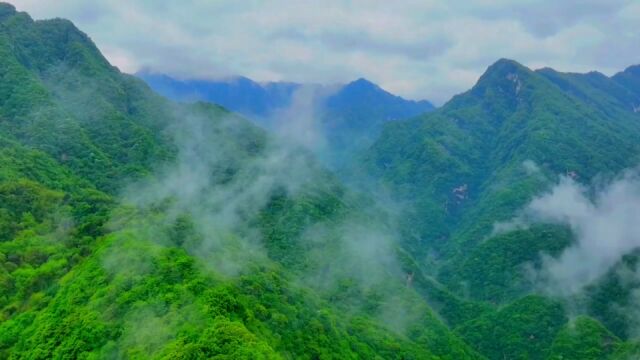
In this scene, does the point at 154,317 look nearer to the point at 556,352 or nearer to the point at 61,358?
the point at 61,358

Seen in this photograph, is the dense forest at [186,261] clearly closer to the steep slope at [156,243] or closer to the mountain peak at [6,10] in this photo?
the steep slope at [156,243]

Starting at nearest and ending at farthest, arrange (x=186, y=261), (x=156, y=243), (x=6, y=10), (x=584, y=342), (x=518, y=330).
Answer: (x=186, y=261) → (x=156, y=243) → (x=584, y=342) → (x=518, y=330) → (x=6, y=10)

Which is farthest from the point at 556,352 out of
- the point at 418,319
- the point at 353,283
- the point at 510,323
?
the point at 353,283

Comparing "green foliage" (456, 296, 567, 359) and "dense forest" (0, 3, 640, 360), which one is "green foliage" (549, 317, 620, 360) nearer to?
"dense forest" (0, 3, 640, 360)

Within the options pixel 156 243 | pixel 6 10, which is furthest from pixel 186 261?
pixel 6 10

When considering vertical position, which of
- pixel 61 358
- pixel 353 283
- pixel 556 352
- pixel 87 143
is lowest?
pixel 556 352

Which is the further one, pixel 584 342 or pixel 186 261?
pixel 584 342

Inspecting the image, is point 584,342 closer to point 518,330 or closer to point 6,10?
point 518,330

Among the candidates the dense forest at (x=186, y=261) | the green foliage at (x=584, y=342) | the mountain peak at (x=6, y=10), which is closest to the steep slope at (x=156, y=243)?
the dense forest at (x=186, y=261)
